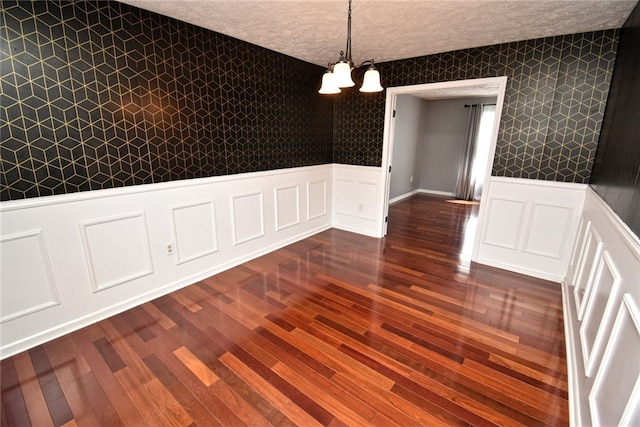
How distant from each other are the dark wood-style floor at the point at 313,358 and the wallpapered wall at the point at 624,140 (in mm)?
1134

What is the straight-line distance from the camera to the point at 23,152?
1943 millimetres

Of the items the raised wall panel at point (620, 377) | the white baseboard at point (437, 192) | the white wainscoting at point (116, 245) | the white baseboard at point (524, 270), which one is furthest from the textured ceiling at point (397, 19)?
the white baseboard at point (437, 192)

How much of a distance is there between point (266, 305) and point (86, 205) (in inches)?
64.1

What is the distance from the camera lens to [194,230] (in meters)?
2.98

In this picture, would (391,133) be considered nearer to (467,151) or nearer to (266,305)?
(266,305)

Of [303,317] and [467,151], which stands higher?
[467,151]

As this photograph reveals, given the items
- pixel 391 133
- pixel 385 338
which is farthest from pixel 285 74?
pixel 385 338

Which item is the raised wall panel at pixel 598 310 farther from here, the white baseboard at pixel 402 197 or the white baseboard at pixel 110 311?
the white baseboard at pixel 402 197

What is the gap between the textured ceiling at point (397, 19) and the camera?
2230mm

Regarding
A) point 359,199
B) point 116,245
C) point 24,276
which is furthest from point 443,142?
point 24,276

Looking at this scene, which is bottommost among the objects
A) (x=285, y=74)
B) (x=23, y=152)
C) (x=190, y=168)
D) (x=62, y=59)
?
(x=190, y=168)

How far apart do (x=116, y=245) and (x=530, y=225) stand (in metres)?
4.11

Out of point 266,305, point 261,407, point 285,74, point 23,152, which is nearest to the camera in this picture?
point 261,407

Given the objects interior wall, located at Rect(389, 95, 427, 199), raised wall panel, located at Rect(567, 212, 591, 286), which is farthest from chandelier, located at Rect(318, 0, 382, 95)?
interior wall, located at Rect(389, 95, 427, 199)
